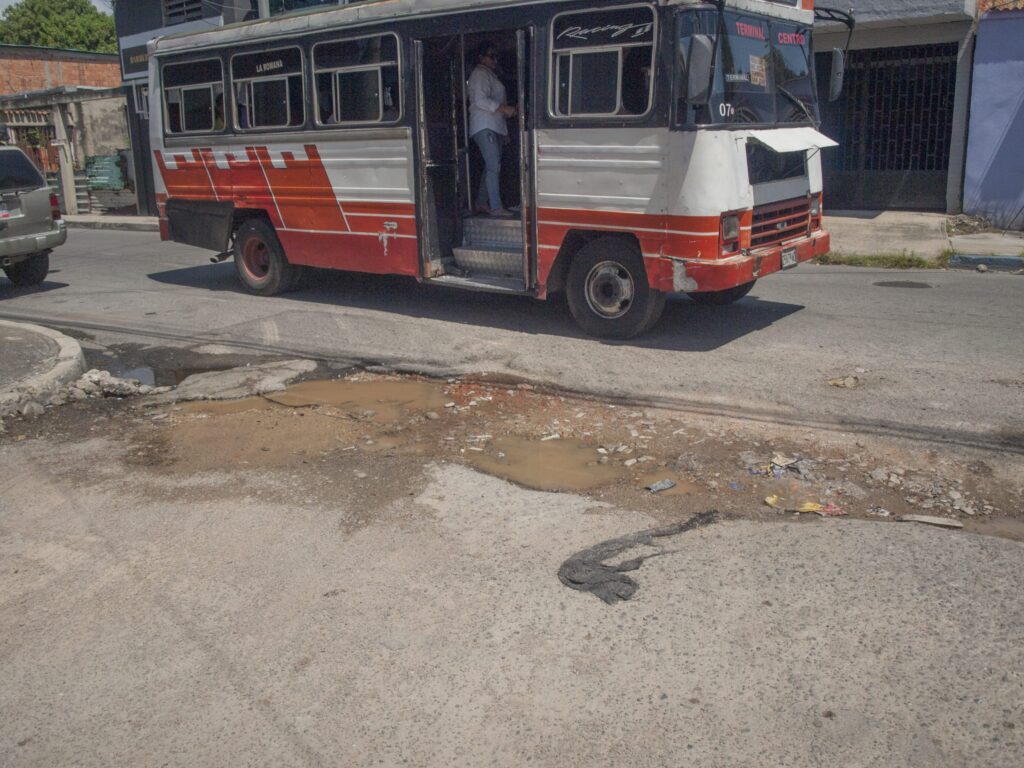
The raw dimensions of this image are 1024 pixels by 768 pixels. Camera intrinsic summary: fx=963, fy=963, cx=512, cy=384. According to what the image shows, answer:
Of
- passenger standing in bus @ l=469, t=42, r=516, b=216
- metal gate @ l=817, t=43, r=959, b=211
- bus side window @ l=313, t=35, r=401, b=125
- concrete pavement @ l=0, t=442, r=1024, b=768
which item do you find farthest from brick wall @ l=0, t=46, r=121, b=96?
concrete pavement @ l=0, t=442, r=1024, b=768

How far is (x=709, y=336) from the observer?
8.45 metres

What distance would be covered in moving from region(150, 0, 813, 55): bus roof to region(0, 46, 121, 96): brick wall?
27.1 metres

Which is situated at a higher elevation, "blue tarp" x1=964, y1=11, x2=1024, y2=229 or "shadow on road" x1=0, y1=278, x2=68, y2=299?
"blue tarp" x1=964, y1=11, x2=1024, y2=229

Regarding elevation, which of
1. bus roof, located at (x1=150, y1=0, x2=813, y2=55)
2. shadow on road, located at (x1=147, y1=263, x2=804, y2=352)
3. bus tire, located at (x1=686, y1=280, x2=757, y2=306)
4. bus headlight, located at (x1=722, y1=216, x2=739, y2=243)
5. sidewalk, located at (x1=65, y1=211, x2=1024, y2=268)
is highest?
bus roof, located at (x1=150, y1=0, x2=813, y2=55)

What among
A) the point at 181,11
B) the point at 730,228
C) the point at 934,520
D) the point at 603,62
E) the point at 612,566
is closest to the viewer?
the point at 612,566

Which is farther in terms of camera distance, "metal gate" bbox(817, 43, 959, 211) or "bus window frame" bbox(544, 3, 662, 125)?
"metal gate" bbox(817, 43, 959, 211)

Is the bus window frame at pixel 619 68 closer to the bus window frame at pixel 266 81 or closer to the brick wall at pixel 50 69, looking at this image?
the bus window frame at pixel 266 81

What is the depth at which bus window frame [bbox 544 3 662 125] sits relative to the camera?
294 inches

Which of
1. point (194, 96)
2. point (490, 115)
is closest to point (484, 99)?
point (490, 115)

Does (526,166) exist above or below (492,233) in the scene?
above

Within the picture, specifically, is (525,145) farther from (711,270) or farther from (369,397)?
(369,397)

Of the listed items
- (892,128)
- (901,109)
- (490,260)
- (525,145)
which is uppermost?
(901,109)

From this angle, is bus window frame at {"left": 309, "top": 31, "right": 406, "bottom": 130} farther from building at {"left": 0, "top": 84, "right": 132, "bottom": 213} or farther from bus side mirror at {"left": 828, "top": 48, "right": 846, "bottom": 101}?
building at {"left": 0, "top": 84, "right": 132, "bottom": 213}

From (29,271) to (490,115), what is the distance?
7047 mm
